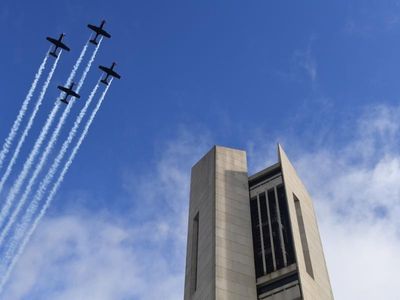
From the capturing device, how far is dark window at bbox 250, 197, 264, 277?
7256 centimetres

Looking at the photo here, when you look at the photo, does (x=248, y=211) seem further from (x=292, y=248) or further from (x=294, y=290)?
(x=294, y=290)

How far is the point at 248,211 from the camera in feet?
264

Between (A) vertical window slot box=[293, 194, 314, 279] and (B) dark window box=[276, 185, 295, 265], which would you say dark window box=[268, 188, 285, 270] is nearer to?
(B) dark window box=[276, 185, 295, 265]

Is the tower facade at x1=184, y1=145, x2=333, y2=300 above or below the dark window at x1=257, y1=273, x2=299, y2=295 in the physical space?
above

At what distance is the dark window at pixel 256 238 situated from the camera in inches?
2857

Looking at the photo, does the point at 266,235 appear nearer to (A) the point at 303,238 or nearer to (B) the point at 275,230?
(B) the point at 275,230

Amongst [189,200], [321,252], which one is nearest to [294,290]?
[321,252]

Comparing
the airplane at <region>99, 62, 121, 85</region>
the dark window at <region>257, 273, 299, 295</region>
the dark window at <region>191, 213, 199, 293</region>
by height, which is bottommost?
the dark window at <region>257, 273, 299, 295</region>

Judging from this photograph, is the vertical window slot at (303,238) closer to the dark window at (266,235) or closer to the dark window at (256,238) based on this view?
the dark window at (266,235)

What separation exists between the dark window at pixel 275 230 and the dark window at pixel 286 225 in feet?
2.65

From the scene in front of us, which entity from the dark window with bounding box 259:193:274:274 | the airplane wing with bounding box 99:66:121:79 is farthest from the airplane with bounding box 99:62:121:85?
the dark window with bounding box 259:193:274:274

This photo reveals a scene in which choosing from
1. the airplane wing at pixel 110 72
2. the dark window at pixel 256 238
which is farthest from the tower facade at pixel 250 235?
the airplane wing at pixel 110 72

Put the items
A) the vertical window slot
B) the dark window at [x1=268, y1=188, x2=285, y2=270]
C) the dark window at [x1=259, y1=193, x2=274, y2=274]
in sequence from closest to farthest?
the dark window at [x1=268, y1=188, x2=285, y2=270]
the dark window at [x1=259, y1=193, x2=274, y2=274]
the vertical window slot

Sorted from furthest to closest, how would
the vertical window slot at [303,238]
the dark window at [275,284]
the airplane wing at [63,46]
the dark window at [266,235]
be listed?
the airplane wing at [63,46]
the vertical window slot at [303,238]
the dark window at [266,235]
the dark window at [275,284]
